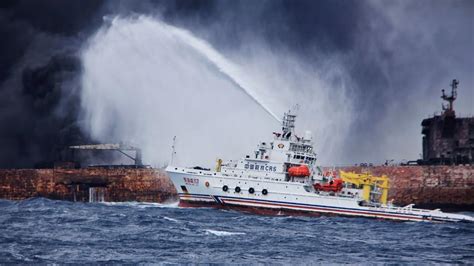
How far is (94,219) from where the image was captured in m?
45.7

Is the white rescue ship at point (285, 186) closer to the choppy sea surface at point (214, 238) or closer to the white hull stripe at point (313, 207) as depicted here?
the white hull stripe at point (313, 207)

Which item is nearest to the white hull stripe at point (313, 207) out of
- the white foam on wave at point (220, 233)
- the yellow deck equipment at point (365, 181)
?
the yellow deck equipment at point (365, 181)

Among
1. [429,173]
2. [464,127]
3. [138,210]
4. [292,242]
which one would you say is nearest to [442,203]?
[429,173]

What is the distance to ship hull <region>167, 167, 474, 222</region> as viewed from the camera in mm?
53500

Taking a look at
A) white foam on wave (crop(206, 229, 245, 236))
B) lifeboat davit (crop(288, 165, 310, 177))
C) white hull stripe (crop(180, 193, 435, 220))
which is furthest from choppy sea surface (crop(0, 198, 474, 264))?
lifeboat davit (crop(288, 165, 310, 177))

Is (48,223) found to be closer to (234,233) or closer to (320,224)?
(234,233)

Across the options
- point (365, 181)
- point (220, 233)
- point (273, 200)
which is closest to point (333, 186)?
point (365, 181)

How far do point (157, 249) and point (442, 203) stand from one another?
3368 cm

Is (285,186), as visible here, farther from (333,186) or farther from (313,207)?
(333,186)

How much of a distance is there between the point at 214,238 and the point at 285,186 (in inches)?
665

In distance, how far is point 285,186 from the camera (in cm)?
5478

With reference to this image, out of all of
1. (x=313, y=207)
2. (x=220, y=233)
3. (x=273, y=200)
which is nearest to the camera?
(x=220, y=233)

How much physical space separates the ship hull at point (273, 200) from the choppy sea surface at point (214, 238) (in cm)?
149

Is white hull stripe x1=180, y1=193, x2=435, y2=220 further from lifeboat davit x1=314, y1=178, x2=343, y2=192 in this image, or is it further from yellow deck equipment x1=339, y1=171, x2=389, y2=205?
yellow deck equipment x1=339, y1=171, x2=389, y2=205
